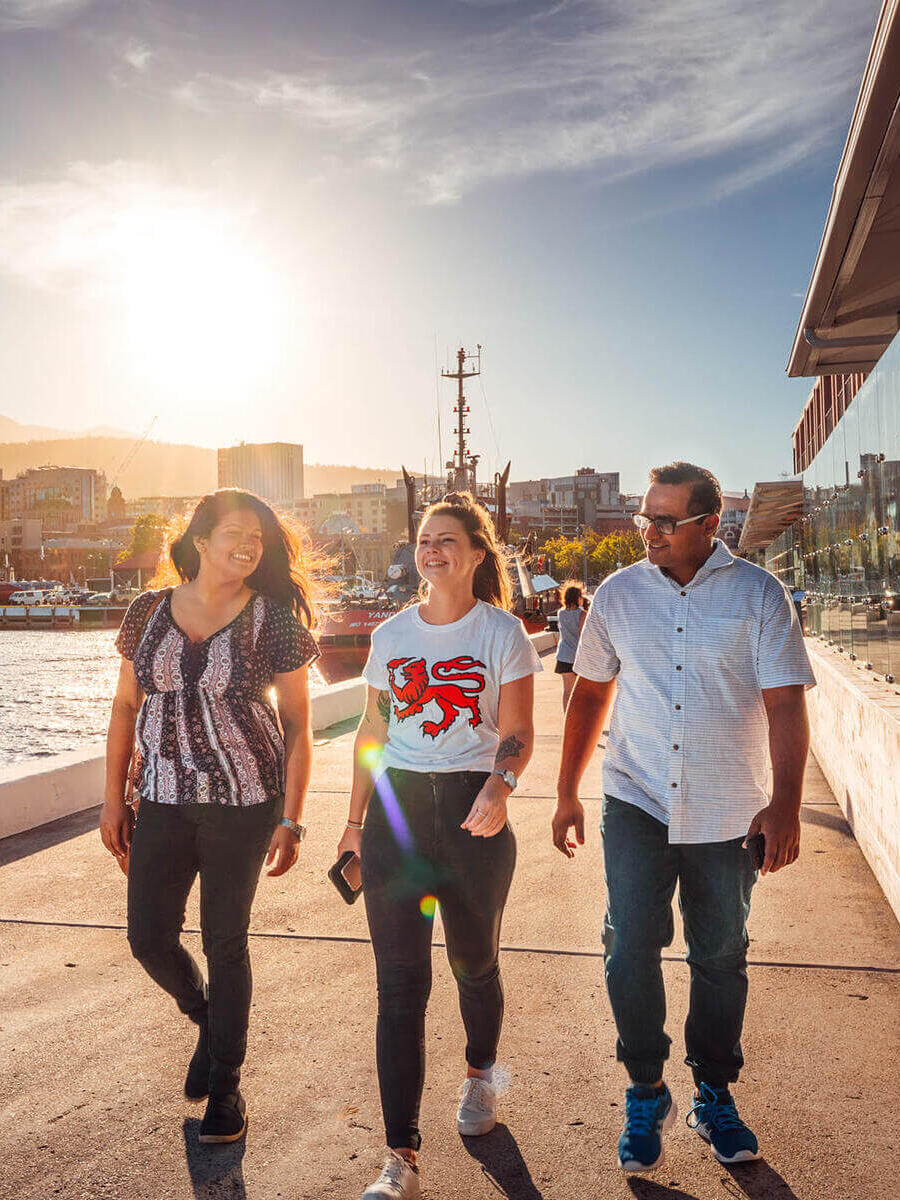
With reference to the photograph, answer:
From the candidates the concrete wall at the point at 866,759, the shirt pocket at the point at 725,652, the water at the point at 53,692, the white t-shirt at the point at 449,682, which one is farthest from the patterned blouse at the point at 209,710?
the water at the point at 53,692

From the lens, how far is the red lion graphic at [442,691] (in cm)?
321

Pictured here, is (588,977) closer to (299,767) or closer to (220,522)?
(299,767)

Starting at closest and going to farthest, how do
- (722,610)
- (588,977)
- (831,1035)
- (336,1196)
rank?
(336,1196) → (722,610) → (831,1035) → (588,977)

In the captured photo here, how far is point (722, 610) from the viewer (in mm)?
3184

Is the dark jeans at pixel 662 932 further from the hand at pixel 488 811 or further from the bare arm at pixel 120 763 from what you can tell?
the bare arm at pixel 120 763

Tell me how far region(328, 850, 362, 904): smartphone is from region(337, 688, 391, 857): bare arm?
2cm

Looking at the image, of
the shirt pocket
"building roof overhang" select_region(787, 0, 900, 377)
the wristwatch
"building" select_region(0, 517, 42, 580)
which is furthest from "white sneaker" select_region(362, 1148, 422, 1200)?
"building" select_region(0, 517, 42, 580)

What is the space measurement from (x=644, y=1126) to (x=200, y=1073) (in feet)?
4.79

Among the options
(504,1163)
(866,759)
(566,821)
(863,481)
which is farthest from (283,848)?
(863,481)

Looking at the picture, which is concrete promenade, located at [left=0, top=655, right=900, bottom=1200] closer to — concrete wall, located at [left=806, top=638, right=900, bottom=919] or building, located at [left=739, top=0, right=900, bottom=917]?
concrete wall, located at [left=806, top=638, right=900, bottom=919]

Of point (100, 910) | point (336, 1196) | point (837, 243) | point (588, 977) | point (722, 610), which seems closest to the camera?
point (336, 1196)

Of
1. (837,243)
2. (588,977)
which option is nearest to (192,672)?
(588,977)

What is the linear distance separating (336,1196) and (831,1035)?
2.03m

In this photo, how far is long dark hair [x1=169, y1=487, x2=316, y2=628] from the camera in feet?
12.0
